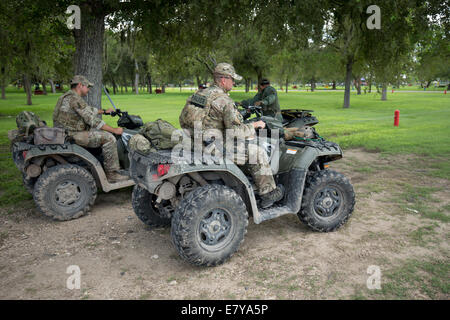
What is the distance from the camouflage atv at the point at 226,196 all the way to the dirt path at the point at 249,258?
0.27 metres

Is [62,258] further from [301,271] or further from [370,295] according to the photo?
[370,295]

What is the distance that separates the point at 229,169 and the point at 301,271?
134 cm

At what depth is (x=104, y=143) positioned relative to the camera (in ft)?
A: 20.3

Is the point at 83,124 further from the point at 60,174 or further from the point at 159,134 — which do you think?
the point at 159,134

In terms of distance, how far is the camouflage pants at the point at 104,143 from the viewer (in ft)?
19.8

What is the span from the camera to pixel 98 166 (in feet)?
20.0

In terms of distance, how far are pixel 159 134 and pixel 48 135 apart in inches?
75.2

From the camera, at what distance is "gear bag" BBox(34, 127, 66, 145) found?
217 inches

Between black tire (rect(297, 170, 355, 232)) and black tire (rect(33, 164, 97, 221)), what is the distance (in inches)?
131

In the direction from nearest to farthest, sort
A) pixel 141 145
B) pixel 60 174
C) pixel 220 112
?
pixel 220 112 < pixel 141 145 < pixel 60 174

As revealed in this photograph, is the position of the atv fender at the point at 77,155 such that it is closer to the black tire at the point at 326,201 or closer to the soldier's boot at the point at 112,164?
the soldier's boot at the point at 112,164
